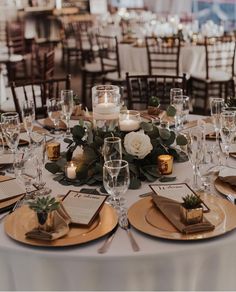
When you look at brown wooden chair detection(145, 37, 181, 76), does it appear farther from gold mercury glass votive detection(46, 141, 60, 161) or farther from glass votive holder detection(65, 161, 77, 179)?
glass votive holder detection(65, 161, 77, 179)

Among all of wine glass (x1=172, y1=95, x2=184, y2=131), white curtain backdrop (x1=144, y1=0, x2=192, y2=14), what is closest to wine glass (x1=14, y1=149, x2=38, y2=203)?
wine glass (x1=172, y1=95, x2=184, y2=131)

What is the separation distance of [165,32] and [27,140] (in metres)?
4.33

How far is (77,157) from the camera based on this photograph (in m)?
1.98

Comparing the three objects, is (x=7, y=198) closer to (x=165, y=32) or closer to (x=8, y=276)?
(x=8, y=276)

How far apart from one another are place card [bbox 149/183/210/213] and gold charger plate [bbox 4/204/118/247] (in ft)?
0.70

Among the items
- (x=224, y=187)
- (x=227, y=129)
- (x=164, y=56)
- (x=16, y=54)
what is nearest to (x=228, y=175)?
(x=224, y=187)

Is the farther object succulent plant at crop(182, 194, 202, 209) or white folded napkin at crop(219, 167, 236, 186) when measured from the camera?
white folded napkin at crop(219, 167, 236, 186)

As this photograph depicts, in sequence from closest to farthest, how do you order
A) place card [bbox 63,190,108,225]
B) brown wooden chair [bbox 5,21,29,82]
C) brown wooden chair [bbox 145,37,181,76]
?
place card [bbox 63,190,108,225], brown wooden chair [bbox 145,37,181,76], brown wooden chair [bbox 5,21,29,82]

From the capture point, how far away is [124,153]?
1885 mm

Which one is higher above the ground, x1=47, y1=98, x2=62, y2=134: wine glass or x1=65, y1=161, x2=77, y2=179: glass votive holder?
x1=47, y1=98, x2=62, y2=134: wine glass

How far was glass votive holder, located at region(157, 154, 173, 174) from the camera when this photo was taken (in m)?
1.95

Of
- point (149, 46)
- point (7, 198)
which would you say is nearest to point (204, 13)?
point (149, 46)

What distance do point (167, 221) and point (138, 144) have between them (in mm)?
394

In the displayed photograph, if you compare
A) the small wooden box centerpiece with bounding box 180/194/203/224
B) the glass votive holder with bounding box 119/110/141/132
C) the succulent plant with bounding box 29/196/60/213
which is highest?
the glass votive holder with bounding box 119/110/141/132
